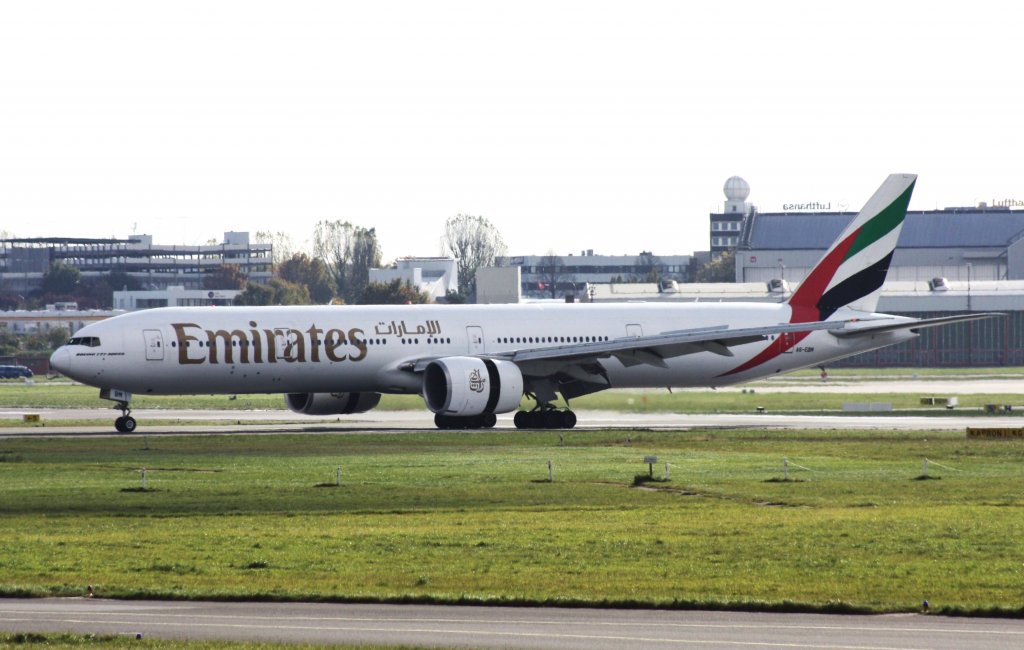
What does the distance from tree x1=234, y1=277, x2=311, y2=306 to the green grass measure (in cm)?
11919

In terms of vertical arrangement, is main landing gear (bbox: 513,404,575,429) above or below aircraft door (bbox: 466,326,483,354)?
below

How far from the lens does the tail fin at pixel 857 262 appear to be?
6494 centimetres

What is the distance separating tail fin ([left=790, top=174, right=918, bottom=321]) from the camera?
64938 mm

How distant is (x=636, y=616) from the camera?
21281 millimetres

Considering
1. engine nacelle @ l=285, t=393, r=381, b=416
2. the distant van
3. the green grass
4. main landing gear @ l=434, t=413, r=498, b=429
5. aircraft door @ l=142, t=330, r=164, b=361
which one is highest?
aircraft door @ l=142, t=330, r=164, b=361

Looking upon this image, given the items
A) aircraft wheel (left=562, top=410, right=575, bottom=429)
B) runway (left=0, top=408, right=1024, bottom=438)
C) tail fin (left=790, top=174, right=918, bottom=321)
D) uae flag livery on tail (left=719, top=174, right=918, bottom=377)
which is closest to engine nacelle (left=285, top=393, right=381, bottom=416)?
runway (left=0, top=408, right=1024, bottom=438)

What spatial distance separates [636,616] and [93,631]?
7359mm

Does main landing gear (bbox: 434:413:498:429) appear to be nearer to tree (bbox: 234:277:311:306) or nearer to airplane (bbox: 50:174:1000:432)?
airplane (bbox: 50:174:1000:432)

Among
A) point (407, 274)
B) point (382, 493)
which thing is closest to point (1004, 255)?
point (407, 274)

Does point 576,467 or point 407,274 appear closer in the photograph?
point 576,467

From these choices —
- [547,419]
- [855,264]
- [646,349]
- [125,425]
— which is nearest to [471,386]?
[547,419]

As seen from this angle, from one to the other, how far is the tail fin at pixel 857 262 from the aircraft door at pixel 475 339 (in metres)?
13.7

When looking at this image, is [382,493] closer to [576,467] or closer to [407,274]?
[576,467]

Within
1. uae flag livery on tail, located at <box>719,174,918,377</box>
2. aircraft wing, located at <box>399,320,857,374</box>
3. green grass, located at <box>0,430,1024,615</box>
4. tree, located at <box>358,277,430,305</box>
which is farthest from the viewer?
tree, located at <box>358,277,430,305</box>
